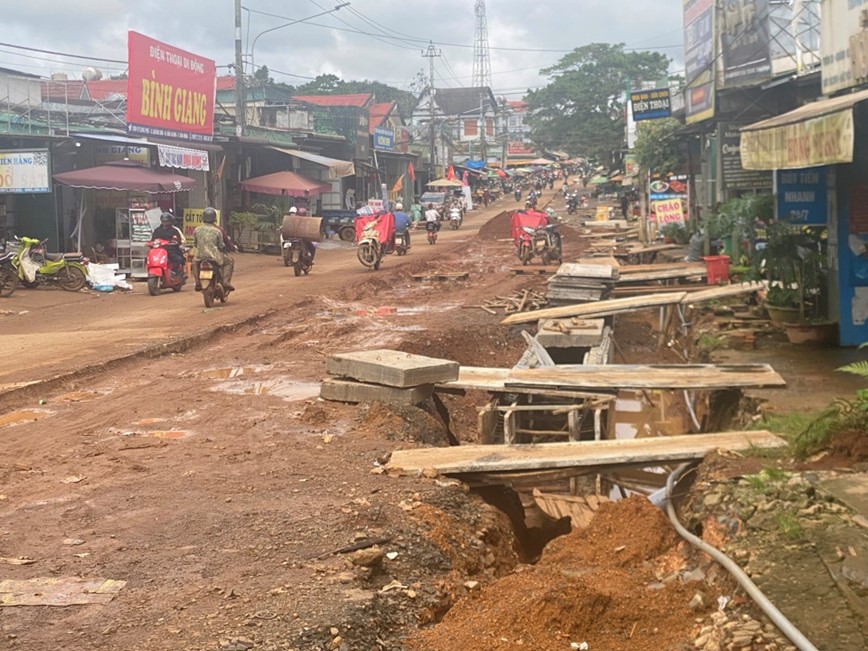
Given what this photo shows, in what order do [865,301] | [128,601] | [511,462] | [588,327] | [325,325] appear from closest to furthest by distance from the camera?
[128,601]
[511,462]
[865,301]
[588,327]
[325,325]

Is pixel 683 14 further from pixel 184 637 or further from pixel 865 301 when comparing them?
pixel 184 637

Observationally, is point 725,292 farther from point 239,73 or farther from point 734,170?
point 239,73

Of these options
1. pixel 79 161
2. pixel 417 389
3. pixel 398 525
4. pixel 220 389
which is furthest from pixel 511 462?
pixel 79 161

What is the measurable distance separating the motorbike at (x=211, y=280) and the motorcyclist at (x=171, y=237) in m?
2.79

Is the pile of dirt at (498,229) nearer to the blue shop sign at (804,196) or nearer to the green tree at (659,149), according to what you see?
the green tree at (659,149)

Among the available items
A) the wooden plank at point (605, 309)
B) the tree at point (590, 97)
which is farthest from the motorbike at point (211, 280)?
the tree at point (590, 97)

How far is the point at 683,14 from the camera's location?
960 inches

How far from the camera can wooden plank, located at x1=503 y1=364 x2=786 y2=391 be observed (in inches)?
329

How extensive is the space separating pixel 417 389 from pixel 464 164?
6324cm

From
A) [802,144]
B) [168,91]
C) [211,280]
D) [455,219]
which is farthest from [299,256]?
[455,219]

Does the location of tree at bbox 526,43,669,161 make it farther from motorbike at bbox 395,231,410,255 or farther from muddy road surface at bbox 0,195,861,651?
muddy road surface at bbox 0,195,861,651

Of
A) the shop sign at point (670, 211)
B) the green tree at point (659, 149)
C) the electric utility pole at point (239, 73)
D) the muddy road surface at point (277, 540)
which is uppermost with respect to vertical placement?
the electric utility pole at point (239, 73)

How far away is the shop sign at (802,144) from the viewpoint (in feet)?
24.7

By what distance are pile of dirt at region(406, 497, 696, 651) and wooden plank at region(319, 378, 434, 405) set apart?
288cm
